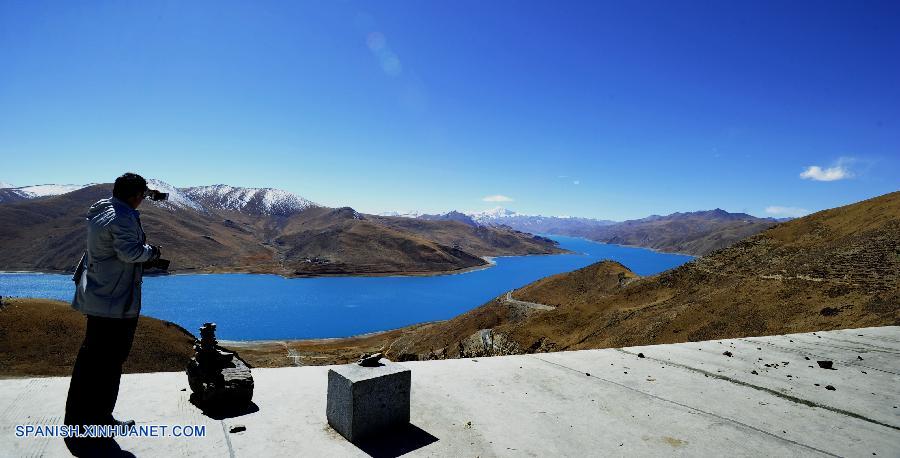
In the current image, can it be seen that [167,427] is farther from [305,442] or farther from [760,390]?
[760,390]

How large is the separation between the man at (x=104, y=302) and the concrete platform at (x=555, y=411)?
1.37ft

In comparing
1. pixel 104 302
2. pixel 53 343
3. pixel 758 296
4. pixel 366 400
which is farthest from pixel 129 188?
pixel 53 343

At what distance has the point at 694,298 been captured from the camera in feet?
102

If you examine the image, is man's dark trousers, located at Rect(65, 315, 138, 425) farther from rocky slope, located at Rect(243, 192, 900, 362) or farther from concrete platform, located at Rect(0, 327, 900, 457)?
rocky slope, located at Rect(243, 192, 900, 362)

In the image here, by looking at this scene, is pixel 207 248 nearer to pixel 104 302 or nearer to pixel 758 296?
pixel 758 296

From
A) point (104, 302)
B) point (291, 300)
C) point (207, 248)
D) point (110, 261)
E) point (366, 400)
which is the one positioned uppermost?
point (110, 261)

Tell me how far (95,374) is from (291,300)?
119224 mm

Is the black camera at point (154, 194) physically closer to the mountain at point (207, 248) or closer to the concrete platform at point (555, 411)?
the concrete platform at point (555, 411)

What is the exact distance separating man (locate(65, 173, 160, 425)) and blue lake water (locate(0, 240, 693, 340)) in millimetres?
81387

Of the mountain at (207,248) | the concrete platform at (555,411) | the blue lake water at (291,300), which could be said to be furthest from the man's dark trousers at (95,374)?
the mountain at (207,248)

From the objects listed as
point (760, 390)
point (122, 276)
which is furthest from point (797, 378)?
point (122, 276)

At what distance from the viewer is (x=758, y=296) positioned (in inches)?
1059

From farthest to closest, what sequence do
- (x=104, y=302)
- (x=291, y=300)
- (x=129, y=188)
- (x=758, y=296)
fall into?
(x=291, y=300) < (x=758, y=296) < (x=129, y=188) < (x=104, y=302)

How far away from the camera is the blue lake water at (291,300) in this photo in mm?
88750
